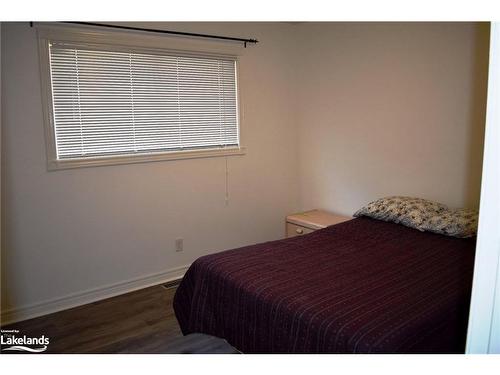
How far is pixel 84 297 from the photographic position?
3.18 m

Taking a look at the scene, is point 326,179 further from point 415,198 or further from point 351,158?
point 415,198

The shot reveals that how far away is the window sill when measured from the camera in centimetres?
298

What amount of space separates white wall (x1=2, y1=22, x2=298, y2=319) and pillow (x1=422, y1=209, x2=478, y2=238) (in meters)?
1.68

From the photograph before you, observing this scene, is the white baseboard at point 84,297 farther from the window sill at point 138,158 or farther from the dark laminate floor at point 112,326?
the window sill at point 138,158

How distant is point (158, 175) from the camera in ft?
11.3

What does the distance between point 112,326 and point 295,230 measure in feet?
5.84

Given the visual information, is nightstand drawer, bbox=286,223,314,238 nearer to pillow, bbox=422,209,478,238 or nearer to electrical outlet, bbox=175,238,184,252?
electrical outlet, bbox=175,238,184,252

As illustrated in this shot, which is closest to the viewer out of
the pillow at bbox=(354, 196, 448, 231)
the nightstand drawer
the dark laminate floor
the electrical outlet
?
the dark laminate floor

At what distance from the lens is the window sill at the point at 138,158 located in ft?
9.78

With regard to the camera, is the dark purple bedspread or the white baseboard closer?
the dark purple bedspread

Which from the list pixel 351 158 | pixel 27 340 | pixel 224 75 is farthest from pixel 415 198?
pixel 27 340

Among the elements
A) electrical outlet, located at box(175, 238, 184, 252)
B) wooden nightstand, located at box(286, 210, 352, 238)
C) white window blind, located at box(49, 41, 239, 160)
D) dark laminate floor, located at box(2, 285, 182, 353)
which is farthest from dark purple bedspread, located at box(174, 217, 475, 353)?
white window blind, located at box(49, 41, 239, 160)

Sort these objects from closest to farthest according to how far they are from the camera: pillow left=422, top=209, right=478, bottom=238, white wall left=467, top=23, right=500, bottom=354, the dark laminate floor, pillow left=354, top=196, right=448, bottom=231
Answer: white wall left=467, top=23, right=500, bottom=354 < the dark laminate floor < pillow left=422, top=209, right=478, bottom=238 < pillow left=354, top=196, right=448, bottom=231

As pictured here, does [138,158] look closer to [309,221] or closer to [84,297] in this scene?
[84,297]
